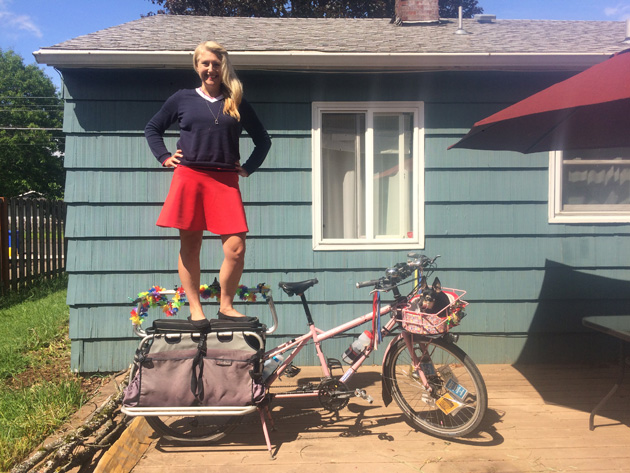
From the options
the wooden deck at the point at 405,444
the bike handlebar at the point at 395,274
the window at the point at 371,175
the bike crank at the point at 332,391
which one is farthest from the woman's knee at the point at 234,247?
the window at the point at 371,175

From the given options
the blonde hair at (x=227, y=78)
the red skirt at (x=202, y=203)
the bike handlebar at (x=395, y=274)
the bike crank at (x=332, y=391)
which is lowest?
the bike crank at (x=332, y=391)

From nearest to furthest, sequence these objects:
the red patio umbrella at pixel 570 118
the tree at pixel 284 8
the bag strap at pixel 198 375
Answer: the red patio umbrella at pixel 570 118 < the bag strap at pixel 198 375 < the tree at pixel 284 8

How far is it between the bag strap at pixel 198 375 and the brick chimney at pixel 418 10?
13.8 ft

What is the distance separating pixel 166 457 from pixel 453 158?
2963mm

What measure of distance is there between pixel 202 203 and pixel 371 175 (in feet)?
5.79

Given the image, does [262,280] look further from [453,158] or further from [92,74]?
[92,74]

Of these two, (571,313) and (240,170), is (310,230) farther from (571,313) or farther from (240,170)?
(571,313)

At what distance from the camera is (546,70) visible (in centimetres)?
369

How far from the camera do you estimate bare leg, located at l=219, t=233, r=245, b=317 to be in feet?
8.18

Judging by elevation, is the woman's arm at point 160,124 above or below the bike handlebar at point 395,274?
above

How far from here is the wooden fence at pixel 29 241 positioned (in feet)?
21.4

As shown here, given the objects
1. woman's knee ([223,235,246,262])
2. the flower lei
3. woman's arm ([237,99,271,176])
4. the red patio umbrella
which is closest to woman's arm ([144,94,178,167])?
woman's arm ([237,99,271,176])

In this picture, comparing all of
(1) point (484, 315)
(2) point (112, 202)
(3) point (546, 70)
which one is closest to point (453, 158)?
(3) point (546, 70)

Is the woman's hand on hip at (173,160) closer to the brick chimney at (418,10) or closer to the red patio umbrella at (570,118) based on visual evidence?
the red patio umbrella at (570,118)
